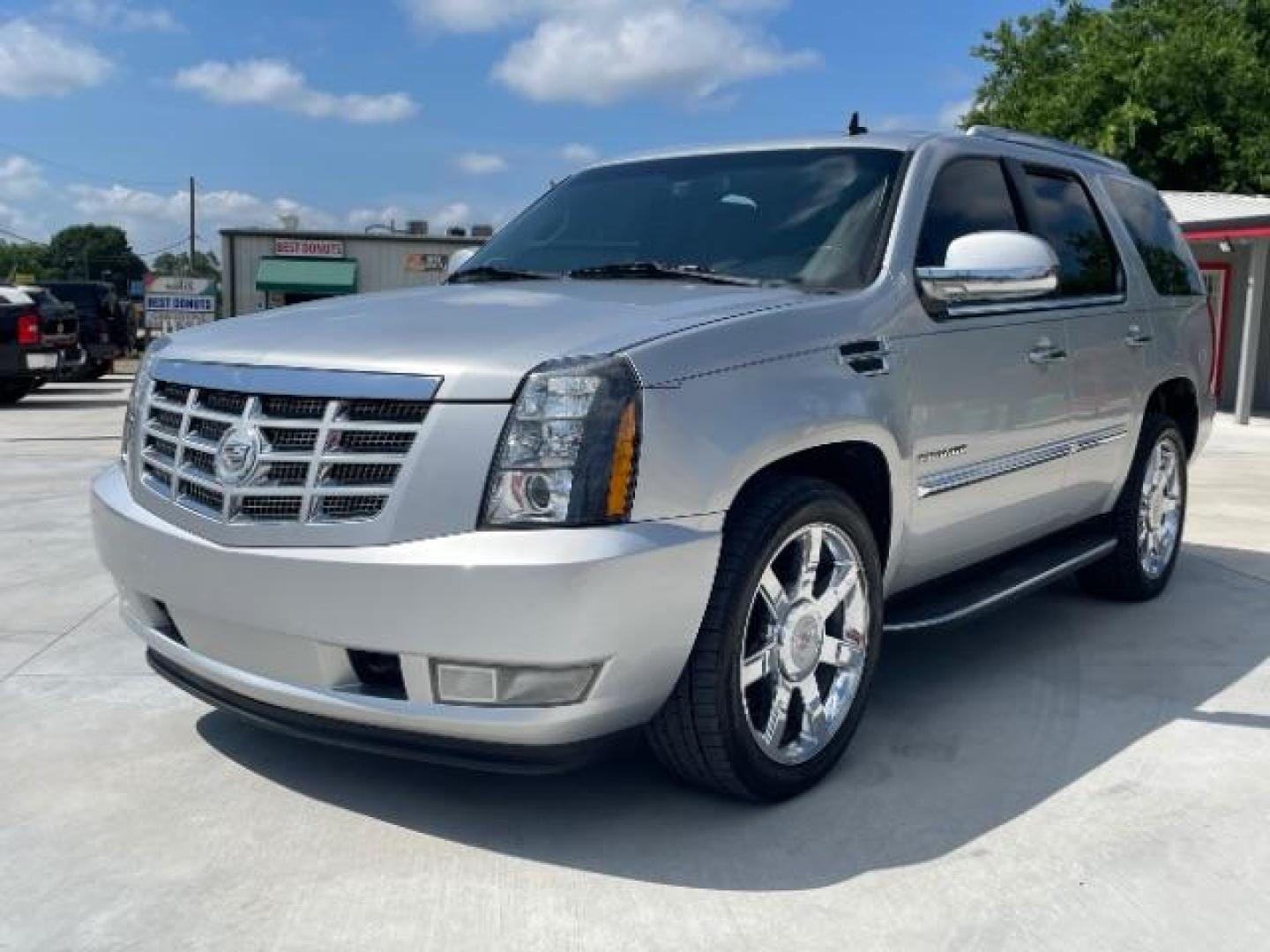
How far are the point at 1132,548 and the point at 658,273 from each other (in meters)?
2.72

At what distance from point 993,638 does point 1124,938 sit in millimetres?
2398

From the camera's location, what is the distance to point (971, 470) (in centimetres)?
402

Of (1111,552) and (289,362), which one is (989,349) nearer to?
(1111,552)

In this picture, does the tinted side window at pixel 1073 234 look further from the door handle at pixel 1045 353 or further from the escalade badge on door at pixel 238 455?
the escalade badge on door at pixel 238 455

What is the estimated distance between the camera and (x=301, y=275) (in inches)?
1922

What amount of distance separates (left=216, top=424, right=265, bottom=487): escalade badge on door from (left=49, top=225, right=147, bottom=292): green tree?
372 ft

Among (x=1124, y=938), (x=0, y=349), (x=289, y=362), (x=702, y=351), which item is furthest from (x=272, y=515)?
(x=0, y=349)

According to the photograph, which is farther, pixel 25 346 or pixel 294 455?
pixel 25 346

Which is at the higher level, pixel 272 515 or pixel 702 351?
pixel 702 351

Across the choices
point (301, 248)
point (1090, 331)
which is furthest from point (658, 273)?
point (301, 248)

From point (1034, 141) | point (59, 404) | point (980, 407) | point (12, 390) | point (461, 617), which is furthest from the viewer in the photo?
point (59, 404)

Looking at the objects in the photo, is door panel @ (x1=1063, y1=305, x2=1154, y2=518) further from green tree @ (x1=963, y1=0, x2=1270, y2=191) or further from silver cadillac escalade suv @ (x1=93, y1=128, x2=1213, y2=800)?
green tree @ (x1=963, y1=0, x2=1270, y2=191)

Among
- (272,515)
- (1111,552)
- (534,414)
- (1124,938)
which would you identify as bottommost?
(1124,938)

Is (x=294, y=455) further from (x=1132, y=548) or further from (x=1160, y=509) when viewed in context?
(x=1160, y=509)
